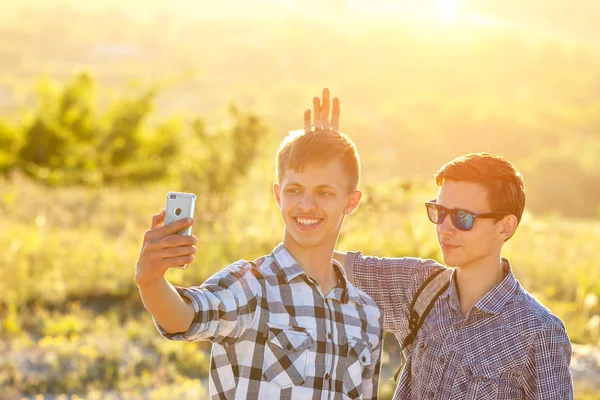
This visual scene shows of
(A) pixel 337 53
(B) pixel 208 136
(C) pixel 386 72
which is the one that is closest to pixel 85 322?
(B) pixel 208 136

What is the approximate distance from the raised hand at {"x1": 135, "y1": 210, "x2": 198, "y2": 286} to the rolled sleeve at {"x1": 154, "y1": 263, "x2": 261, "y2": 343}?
211 mm

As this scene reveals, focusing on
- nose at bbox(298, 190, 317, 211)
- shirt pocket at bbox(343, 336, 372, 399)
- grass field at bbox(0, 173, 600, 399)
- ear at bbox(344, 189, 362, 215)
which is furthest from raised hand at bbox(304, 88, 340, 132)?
grass field at bbox(0, 173, 600, 399)

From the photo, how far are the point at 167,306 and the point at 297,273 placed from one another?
0.70 m

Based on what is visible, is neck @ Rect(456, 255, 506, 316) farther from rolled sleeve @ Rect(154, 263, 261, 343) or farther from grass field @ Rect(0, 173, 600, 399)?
grass field @ Rect(0, 173, 600, 399)

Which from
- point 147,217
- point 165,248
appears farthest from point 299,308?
point 147,217

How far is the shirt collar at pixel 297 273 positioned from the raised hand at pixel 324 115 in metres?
0.57

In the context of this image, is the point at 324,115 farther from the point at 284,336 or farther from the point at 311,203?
the point at 284,336

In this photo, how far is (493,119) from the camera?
146 feet

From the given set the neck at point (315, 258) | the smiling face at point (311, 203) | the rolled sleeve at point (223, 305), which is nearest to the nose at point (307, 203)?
the smiling face at point (311, 203)

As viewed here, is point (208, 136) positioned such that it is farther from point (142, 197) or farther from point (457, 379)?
point (457, 379)

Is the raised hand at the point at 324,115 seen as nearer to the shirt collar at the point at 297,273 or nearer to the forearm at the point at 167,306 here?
the shirt collar at the point at 297,273

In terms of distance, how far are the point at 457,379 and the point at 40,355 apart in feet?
15.1

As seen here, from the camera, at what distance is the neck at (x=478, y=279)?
309 cm

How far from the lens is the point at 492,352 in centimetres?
295
